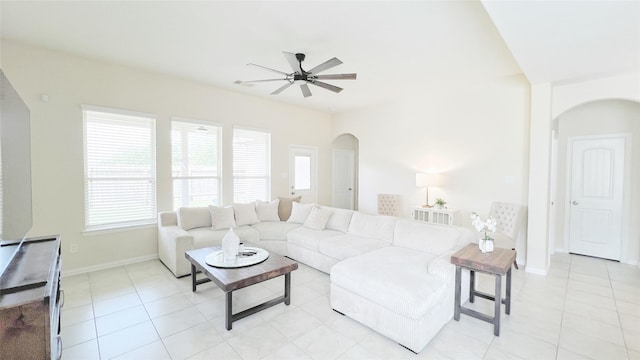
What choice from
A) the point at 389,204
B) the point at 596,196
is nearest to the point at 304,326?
the point at 389,204

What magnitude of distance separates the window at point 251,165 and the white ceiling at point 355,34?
1639 mm

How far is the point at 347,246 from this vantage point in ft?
11.5

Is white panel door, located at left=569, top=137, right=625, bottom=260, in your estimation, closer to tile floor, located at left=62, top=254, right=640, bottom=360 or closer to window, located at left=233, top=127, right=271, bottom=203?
tile floor, located at left=62, top=254, right=640, bottom=360

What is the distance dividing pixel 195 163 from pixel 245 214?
4.31 feet

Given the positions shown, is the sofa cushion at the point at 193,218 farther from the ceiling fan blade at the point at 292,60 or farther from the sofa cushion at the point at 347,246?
the ceiling fan blade at the point at 292,60

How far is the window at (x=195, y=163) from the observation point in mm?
4652

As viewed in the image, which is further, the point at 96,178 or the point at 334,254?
the point at 96,178

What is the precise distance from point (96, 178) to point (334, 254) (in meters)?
3.55

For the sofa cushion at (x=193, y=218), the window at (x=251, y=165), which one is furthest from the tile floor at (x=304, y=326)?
the window at (x=251, y=165)

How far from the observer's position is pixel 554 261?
4379mm

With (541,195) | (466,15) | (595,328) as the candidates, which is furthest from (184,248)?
(541,195)

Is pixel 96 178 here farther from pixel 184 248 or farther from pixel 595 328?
pixel 595 328

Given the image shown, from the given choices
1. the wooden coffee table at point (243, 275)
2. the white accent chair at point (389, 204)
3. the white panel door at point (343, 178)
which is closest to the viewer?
the wooden coffee table at point (243, 275)

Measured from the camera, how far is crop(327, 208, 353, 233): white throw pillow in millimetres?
4247
